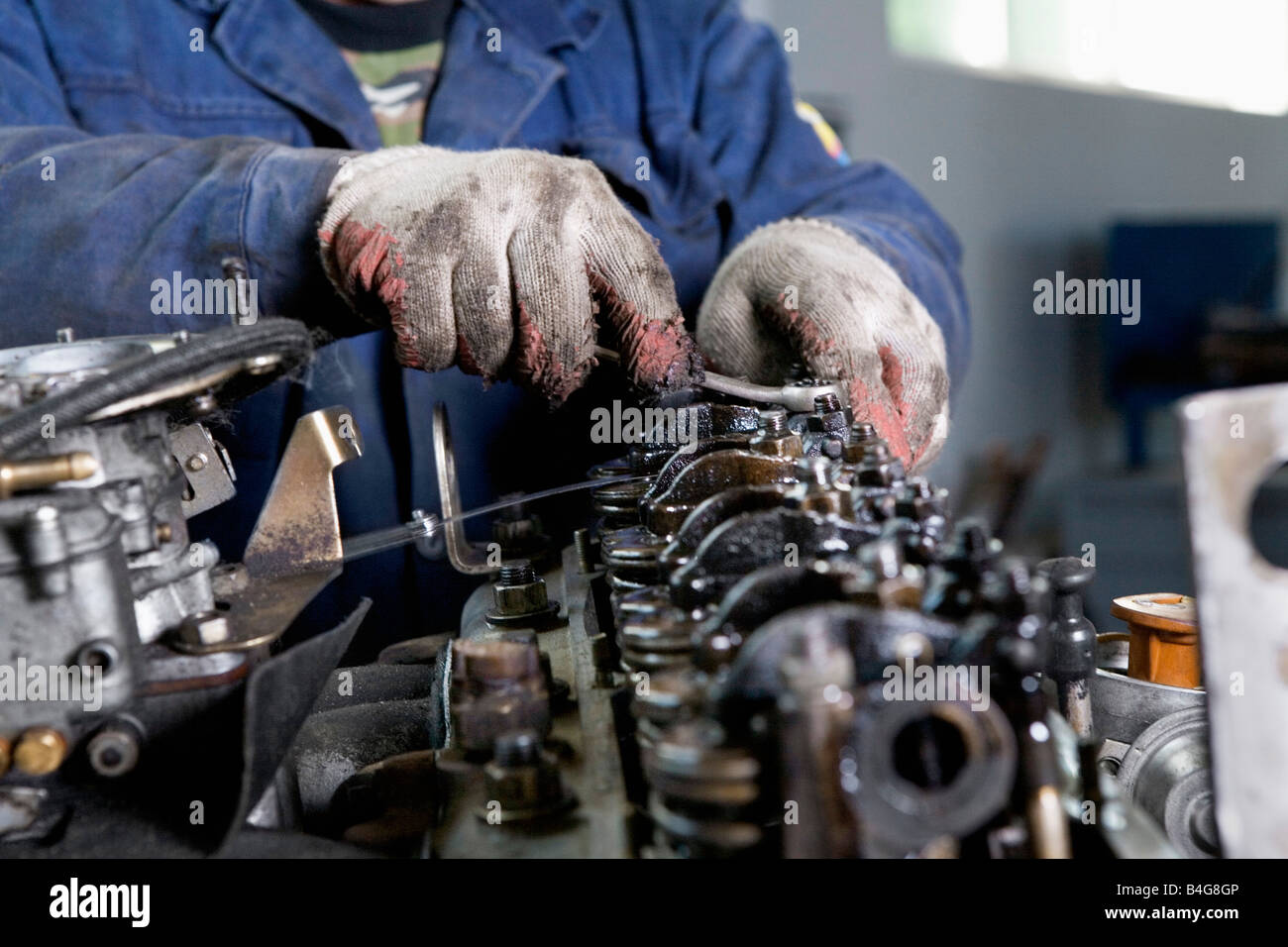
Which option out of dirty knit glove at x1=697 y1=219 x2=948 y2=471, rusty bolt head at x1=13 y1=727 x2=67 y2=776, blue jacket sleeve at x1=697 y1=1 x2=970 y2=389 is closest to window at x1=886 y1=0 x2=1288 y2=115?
blue jacket sleeve at x1=697 y1=1 x2=970 y2=389

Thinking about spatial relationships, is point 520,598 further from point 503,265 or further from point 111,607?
point 111,607

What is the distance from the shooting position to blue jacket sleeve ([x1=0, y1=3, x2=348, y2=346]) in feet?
4.82

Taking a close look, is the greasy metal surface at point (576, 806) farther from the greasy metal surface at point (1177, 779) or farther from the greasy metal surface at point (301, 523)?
the greasy metal surface at point (1177, 779)

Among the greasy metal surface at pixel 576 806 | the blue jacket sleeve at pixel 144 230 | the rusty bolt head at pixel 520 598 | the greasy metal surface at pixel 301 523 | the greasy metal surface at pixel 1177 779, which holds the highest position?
the blue jacket sleeve at pixel 144 230

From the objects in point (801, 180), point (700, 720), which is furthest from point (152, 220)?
point (801, 180)

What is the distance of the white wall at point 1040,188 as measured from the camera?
573 cm

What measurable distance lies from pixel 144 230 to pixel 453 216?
0.55 m

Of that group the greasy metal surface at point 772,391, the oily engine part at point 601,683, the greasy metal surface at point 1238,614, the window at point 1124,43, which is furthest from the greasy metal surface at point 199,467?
the window at point 1124,43

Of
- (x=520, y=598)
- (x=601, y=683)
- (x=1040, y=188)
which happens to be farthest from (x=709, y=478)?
(x=1040, y=188)

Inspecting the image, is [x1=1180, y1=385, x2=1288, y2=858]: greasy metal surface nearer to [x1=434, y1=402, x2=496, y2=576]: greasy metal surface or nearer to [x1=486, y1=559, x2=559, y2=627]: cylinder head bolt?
[x1=486, y1=559, x2=559, y2=627]: cylinder head bolt

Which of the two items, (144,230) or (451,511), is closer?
(451,511)

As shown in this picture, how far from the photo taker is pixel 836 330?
1.56 metres

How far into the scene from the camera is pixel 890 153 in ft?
18.3

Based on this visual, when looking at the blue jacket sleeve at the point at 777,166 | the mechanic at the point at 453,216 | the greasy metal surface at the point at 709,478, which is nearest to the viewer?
the greasy metal surface at the point at 709,478
